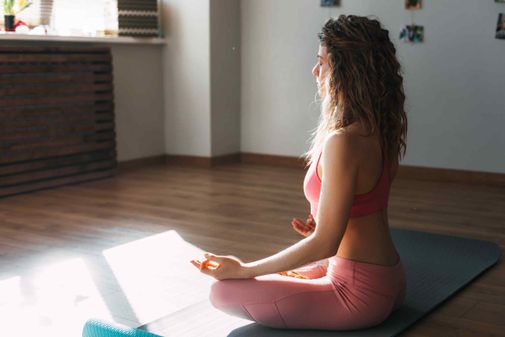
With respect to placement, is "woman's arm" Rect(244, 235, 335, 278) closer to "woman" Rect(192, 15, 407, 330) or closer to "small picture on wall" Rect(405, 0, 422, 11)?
"woman" Rect(192, 15, 407, 330)

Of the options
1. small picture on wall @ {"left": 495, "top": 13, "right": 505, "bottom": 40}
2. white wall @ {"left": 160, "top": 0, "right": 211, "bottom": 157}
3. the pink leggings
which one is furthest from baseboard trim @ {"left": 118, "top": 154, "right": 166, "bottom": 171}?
the pink leggings

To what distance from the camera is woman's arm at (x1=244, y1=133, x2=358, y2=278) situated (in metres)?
1.93

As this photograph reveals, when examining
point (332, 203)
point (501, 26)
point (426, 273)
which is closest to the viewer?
point (332, 203)

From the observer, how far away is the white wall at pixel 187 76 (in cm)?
557

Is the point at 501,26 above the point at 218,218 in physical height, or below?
above

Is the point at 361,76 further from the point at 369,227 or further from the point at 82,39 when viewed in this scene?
the point at 82,39

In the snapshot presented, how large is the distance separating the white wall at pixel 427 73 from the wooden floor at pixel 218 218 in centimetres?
32

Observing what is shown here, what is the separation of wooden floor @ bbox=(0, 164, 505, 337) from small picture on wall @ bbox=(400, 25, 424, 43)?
99cm

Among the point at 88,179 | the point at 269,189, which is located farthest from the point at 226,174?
the point at 88,179

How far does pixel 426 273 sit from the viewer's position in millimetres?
2889

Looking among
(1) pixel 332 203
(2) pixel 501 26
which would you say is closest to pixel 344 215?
(1) pixel 332 203

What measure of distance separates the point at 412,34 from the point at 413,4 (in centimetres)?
20

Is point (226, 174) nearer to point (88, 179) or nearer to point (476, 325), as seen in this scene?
point (88, 179)

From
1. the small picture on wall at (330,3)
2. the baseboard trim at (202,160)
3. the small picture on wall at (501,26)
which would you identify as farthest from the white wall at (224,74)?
the small picture on wall at (501,26)
